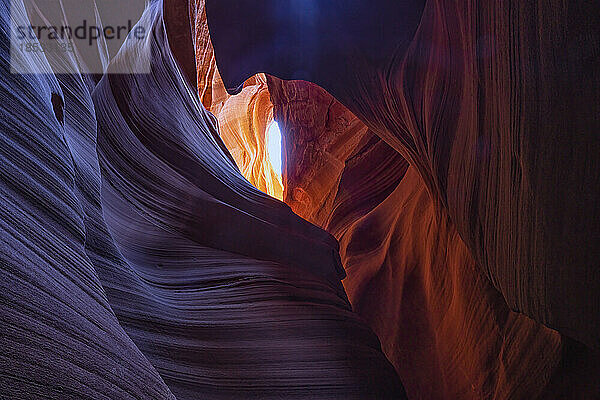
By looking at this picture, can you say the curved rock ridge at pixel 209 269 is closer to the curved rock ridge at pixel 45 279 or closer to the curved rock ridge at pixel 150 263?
the curved rock ridge at pixel 150 263

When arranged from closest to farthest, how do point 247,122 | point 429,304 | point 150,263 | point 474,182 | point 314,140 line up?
point 474,182, point 150,263, point 429,304, point 314,140, point 247,122

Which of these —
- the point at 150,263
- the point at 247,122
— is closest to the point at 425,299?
the point at 150,263

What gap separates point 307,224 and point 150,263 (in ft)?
5.11

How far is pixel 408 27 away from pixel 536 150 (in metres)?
1.46

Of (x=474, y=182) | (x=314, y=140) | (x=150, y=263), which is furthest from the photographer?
(x=314, y=140)

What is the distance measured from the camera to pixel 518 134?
1.48m

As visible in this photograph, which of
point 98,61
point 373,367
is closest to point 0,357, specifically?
point 373,367

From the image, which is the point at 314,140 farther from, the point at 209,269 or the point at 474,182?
the point at 474,182

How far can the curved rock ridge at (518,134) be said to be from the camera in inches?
49.3

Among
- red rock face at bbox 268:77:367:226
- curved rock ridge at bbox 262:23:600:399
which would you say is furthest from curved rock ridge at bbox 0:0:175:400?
red rock face at bbox 268:77:367:226

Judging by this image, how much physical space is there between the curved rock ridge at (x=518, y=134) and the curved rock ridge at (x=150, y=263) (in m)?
1.09

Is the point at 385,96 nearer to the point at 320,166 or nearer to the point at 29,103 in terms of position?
the point at 29,103

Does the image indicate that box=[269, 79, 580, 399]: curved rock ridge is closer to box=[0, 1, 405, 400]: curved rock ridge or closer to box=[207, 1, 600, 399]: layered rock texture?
box=[207, 1, 600, 399]: layered rock texture

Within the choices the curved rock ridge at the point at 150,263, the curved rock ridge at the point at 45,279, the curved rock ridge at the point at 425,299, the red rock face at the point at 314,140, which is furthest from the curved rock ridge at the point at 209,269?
the red rock face at the point at 314,140
